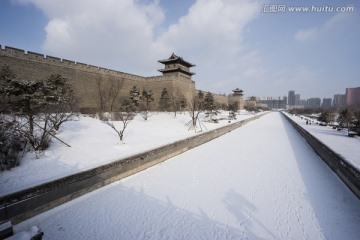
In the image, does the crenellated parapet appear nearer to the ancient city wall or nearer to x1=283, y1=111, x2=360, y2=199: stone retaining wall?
the ancient city wall

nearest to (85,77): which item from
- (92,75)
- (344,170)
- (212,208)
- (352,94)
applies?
(92,75)

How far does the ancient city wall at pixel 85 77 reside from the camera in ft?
54.0

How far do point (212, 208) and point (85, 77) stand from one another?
22.4m

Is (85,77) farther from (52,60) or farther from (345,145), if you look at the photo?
(345,145)

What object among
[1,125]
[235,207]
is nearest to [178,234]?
[235,207]

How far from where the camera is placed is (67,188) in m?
4.43

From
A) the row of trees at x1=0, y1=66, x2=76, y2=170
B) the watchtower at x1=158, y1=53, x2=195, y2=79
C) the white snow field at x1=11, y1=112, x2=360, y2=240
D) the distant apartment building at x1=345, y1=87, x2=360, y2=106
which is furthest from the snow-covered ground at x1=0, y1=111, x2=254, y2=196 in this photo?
the distant apartment building at x1=345, y1=87, x2=360, y2=106

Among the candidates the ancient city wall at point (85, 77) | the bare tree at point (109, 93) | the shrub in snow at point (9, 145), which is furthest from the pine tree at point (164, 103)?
the shrub in snow at point (9, 145)

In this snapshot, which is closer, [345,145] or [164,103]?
[345,145]

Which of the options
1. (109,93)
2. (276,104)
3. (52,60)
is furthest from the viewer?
(276,104)

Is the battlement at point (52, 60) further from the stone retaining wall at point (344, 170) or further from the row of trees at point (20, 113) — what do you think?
the stone retaining wall at point (344, 170)

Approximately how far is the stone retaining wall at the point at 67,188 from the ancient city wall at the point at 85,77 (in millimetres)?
15140

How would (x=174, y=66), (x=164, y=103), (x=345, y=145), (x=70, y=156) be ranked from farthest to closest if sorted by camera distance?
(x=174, y=66)
(x=164, y=103)
(x=345, y=145)
(x=70, y=156)

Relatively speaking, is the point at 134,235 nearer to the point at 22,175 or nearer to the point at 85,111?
the point at 22,175
